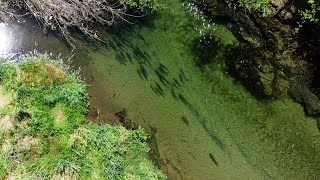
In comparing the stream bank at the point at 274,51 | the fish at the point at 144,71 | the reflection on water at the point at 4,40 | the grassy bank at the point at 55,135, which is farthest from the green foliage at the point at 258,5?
the reflection on water at the point at 4,40

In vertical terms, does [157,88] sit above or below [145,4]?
below

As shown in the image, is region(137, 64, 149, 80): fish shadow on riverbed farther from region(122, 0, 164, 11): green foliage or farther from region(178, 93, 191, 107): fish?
region(122, 0, 164, 11): green foliage

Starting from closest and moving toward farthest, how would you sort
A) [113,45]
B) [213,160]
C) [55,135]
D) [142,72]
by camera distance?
[55,135] < [213,160] < [142,72] < [113,45]

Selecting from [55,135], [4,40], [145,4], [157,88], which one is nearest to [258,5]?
[145,4]

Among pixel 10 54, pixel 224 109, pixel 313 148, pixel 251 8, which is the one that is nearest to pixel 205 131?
pixel 224 109

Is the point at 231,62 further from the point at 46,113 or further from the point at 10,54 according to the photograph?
the point at 10,54

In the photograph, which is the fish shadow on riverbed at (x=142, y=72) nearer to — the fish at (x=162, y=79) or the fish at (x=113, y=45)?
the fish at (x=162, y=79)

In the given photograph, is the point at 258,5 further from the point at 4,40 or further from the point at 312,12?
the point at 4,40
